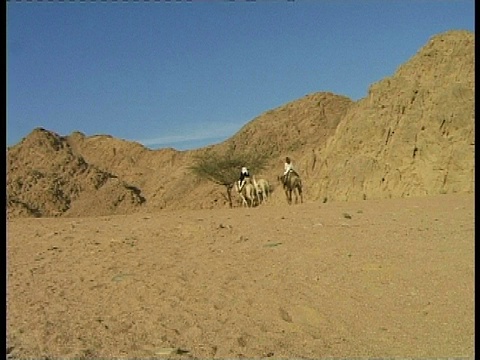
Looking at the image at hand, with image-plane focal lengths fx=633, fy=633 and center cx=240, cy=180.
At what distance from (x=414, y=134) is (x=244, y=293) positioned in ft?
73.7

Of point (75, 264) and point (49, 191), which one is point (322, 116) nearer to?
point (49, 191)

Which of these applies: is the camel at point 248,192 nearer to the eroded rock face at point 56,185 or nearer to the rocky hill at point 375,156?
the rocky hill at point 375,156

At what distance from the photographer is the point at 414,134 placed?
27484 millimetres

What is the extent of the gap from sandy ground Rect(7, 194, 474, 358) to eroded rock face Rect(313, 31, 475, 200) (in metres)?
16.4

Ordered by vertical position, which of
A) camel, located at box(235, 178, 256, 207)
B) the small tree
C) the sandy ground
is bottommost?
the sandy ground

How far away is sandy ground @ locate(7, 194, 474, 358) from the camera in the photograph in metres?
5.24

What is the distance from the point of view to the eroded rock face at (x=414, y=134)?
85.0 feet

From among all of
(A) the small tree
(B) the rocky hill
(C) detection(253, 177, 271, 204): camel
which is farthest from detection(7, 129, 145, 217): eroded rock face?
(C) detection(253, 177, 271, 204): camel

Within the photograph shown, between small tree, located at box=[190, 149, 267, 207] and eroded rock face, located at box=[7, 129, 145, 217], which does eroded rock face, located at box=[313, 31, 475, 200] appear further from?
eroded rock face, located at box=[7, 129, 145, 217]

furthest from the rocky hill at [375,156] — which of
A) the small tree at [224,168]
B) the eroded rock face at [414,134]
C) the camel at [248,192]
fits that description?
the camel at [248,192]

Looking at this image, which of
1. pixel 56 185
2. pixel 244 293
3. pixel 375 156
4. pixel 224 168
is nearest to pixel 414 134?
pixel 375 156

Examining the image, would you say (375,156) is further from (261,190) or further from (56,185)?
(56,185)

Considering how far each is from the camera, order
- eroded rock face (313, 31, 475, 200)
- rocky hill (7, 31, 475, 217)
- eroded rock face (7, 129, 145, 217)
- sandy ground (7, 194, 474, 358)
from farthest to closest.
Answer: eroded rock face (7, 129, 145, 217), rocky hill (7, 31, 475, 217), eroded rock face (313, 31, 475, 200), sandy ground (7, 194, 474, 358)

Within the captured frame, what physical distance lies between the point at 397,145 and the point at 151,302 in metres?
23.1
